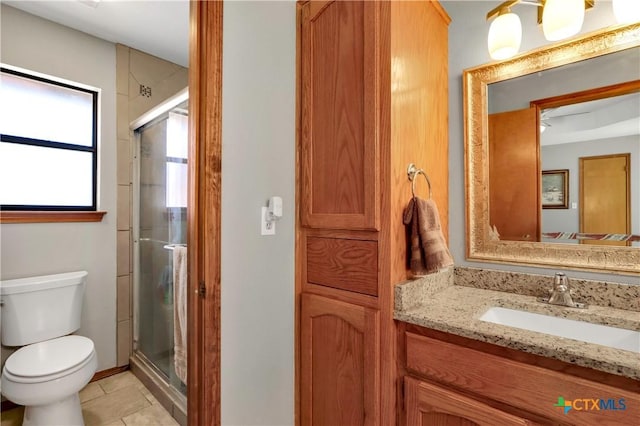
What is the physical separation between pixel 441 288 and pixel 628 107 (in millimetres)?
954

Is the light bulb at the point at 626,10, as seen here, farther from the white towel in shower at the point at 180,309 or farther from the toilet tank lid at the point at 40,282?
the toilet tank lid at the point at 40,282

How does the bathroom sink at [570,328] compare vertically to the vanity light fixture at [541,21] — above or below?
below

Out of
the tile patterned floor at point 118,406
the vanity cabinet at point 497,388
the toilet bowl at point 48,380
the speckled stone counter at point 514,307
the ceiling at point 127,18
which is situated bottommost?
the tile patterned floor at point 118,406

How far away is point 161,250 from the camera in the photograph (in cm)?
200

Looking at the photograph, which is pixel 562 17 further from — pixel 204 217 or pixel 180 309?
pixel 180 309

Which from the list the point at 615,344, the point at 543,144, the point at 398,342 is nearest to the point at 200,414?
the point at 398,342

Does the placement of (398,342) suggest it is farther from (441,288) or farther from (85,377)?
(85,377)

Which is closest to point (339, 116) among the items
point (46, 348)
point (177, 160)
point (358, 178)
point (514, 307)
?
point (358, 178)

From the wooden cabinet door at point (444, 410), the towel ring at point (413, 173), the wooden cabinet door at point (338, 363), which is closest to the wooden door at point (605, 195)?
the towel ring at point (413, 173)

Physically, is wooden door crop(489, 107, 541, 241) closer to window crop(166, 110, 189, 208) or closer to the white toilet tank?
window crop(166, 110, 189, 208)

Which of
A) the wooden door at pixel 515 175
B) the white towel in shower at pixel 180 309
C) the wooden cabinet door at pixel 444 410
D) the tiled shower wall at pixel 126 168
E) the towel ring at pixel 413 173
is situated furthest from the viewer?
the tiled shower wall at pixel 126 168

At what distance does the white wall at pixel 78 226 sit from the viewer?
1816 millimetres

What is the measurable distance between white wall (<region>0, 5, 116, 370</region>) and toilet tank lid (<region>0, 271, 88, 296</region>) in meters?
0.08

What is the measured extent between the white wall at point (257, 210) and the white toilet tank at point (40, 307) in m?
Result: 1.48
